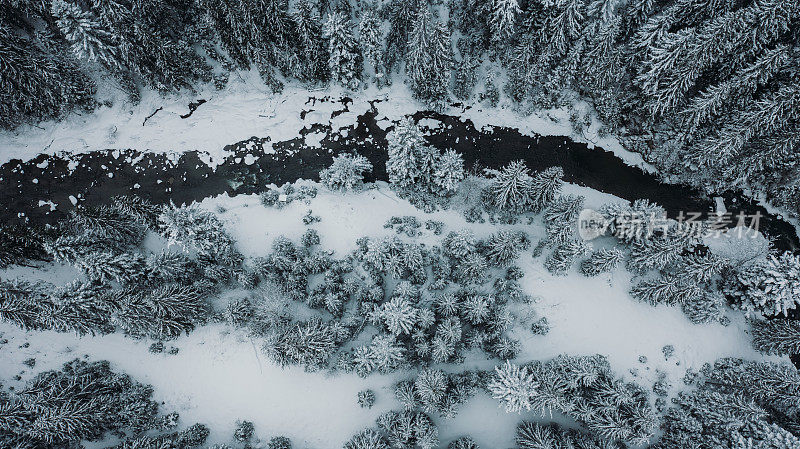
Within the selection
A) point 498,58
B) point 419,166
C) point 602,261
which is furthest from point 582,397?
point 498,58

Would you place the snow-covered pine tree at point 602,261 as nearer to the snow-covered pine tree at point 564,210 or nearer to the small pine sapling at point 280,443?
the snow-covered pine tree at point 564,210

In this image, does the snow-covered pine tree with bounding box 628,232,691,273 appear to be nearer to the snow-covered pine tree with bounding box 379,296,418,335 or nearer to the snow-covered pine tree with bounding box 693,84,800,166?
the snow-covered pine tree with bounding box 693,84,800,166

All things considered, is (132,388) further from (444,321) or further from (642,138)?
(642,138)

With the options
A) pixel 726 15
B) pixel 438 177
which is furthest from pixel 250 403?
pixel 726 15

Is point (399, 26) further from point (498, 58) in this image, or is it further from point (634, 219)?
point (634, 219)

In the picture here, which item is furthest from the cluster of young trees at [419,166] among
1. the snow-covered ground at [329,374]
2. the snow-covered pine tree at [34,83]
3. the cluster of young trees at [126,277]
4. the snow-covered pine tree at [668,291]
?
the snow-covered pine tree at [34,83]
